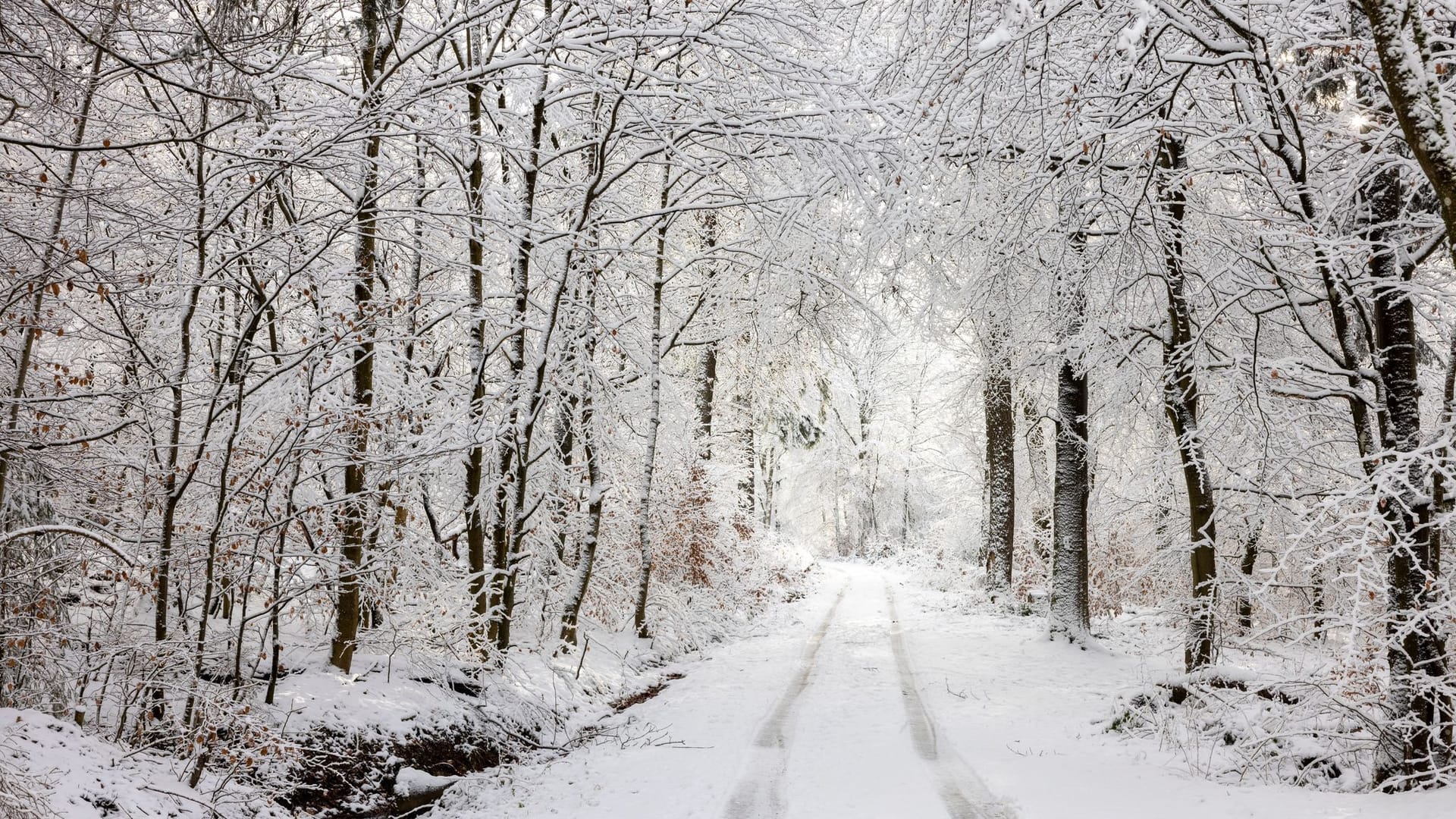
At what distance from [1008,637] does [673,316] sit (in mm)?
8478

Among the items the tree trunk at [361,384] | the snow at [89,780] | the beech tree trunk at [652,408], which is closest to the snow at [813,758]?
the snow at [89,780]

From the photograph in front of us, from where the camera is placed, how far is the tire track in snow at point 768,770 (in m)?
5.92

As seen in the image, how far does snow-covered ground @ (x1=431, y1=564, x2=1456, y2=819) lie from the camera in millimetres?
5816

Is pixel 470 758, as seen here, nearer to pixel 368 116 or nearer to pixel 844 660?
pixel 368 116

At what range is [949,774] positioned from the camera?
264 inches

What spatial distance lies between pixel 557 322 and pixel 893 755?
20.8ft

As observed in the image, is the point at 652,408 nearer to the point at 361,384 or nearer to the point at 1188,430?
the point at 361,384

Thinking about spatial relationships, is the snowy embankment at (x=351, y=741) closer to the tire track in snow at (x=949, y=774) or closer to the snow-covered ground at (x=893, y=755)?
the snow-covered ground at (x=893, y=755)

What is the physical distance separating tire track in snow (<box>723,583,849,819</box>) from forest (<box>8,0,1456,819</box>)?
0.17m

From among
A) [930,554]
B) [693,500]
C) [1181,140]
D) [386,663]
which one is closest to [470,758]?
[386,663]

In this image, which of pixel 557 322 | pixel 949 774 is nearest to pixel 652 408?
pixel 557 322

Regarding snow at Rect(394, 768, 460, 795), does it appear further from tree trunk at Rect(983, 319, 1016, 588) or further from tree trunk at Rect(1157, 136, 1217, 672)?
tree trunk at Rect(983, 319, 1016, 588)

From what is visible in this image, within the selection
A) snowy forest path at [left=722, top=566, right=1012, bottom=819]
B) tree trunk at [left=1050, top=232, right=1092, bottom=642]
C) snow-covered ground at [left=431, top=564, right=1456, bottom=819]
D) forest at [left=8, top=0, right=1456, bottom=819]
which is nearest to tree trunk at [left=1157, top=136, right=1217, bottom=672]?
forest at [left=8, top=0, right=1456, bottom=819]

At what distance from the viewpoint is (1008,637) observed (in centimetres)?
1397
